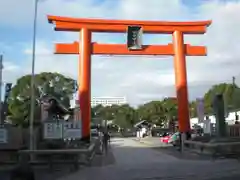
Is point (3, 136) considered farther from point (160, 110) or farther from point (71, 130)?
point (160, 110)

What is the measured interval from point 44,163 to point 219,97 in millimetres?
12385

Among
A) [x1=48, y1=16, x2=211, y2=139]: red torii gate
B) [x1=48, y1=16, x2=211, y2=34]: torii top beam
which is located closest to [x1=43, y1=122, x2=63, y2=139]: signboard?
[x1=48, y1=16, x2=211, y2=139]: red torii gate

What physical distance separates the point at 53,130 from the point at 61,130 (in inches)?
14.3

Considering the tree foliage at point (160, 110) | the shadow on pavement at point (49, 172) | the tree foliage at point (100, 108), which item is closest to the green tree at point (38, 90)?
the tree foliage at point (100, 108)

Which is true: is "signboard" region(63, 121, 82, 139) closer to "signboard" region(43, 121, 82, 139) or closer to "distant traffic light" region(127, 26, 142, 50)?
"signboard" region(43, 121, 82, 139)

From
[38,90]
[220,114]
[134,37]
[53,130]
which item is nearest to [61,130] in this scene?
[53,130]

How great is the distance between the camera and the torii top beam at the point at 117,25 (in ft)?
113

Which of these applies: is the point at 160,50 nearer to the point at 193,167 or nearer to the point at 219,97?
the point at 219,97

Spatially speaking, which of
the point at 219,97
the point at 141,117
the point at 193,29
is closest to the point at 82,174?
the point at 219,97

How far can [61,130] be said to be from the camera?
2106 centimetres

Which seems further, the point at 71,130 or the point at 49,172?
the point at 71,130

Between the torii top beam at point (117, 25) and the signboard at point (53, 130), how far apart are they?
14613mm

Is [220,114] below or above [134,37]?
below

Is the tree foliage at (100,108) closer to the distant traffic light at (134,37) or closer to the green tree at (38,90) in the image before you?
the green tree at (38,90)
